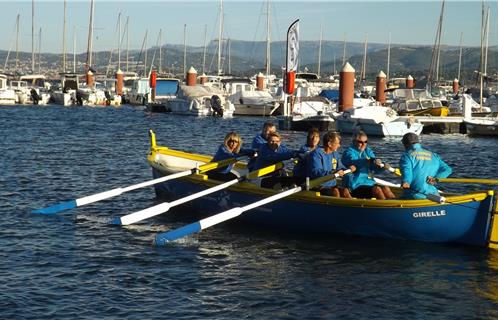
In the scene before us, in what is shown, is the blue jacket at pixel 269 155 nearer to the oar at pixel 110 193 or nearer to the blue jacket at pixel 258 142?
the blue jacket at pixel 258 142

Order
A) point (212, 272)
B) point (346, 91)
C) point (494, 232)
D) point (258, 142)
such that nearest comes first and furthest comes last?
1. point (212, 272)
2. point (494, 232)
3. point (258, 142)
4. point (346, 91)

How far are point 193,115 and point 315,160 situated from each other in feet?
169

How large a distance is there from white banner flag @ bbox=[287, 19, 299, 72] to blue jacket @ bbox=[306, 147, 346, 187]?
1326 inches

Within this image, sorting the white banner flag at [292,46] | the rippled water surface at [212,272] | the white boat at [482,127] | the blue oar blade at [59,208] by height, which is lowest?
the rippled water surface at [212,272]

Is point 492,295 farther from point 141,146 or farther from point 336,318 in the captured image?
point 141,146

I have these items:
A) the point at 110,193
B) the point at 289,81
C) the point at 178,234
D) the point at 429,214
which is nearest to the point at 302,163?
the point at 429,214

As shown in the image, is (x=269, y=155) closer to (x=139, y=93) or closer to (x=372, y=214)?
(x=372, y=214)

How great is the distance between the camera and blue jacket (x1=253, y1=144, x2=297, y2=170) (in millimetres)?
17781

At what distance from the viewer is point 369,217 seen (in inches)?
636

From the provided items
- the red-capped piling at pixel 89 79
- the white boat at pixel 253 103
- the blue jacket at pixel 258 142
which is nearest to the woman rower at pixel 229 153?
the blue jacket at pixel 258 142

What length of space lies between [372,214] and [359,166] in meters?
0.97

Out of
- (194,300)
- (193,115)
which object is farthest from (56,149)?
(193,115)

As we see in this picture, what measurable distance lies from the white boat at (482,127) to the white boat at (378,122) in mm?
3305

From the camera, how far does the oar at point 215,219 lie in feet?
50.5
